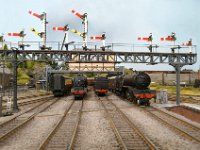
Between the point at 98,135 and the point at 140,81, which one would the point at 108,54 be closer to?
the point at 140,81

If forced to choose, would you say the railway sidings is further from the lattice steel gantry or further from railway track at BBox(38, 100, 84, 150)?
the lattice steel gantry

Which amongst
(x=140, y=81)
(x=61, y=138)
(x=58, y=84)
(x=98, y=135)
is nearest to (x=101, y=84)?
(x=58, y=84)

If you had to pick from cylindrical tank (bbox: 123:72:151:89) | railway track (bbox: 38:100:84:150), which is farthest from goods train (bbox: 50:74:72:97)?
railway track (bbox: 38:100:84:150)

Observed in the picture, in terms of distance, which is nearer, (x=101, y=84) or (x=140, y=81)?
(x=140, y=81)

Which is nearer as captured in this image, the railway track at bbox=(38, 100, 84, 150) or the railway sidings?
the railway track at bbox=(38, 100, 84, 150)

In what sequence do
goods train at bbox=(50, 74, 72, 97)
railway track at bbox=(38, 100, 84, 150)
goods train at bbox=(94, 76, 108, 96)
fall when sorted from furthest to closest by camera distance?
goods train at bbox=(94, 76, 108, 96)
goods train at bbox=(50, 74, 72, 97)
railway track at bbox=(38, 100, 84, 150)

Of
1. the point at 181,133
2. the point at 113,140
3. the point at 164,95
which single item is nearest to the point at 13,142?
the point at 113,140

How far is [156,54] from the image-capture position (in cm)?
2752

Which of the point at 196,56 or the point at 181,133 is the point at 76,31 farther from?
the point at 181,133

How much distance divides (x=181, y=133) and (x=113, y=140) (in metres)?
3.58

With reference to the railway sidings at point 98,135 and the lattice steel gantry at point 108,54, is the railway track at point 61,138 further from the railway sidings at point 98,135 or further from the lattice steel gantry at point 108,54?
the lattice steel gantry at point 108,54

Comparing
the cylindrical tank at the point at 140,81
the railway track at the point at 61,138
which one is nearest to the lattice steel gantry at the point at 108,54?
the cylindrical tank at the point at 140,81

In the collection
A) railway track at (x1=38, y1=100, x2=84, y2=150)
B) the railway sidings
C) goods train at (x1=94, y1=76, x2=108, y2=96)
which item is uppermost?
goods train at (x1=94, y1=76, x2=108, y2=96)

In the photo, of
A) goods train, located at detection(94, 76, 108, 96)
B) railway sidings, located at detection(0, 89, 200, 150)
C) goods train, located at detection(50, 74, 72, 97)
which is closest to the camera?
railway sidings, located at detection(0, 89, 200, 150)
